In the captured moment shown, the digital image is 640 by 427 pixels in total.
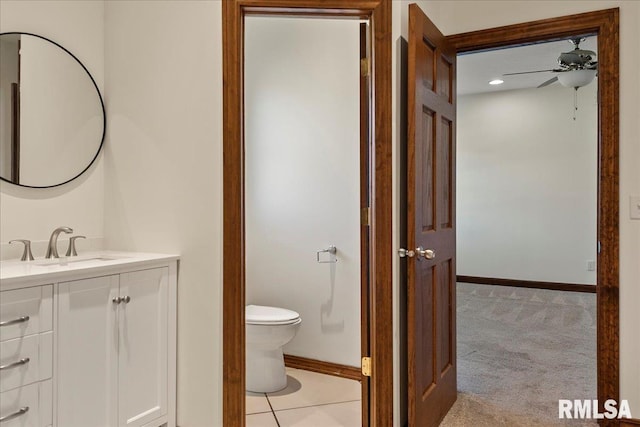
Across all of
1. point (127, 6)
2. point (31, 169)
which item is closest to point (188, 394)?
point (31, 169)

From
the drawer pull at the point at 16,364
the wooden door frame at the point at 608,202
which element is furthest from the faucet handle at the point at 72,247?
the wooden door frame at the point at 608,202

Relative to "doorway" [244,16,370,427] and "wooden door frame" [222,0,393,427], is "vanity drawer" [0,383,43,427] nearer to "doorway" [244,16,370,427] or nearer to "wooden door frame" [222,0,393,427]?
"wooden door frame" [222,0,393,427]

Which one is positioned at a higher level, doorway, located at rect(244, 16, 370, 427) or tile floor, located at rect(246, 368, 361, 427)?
doorway, located at rect(244, 16, 370, 427)

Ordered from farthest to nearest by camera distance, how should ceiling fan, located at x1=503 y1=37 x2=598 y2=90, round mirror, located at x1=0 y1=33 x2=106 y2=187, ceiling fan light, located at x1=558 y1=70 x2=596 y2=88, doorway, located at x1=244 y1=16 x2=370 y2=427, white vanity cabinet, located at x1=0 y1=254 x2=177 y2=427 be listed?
ceiling fan light, located at x1=558 y1=70 x2=596 y2=88 → ceiling fan, located at x1=503 y1=37 x2=598 y2=90 → doorway, located at x1=244 y1=16 x2=370 y2=427 → round mirror, located at x1=0 y1=33 x2=106 y2=187 → white vanity cabinet, located at x1=0 y1=254 x2=177 y2=427

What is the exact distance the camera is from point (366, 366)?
2217 millimetres

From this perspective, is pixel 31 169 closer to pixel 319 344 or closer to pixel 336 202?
pixel 336 202

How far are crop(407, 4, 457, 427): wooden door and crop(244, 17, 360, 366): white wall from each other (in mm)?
676

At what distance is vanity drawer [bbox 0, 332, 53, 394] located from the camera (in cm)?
161

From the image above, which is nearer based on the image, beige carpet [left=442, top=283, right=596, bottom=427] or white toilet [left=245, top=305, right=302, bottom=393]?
beige carpet [left=442, top=283, right=596, bottom=427]

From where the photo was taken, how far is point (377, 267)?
81.7 inches

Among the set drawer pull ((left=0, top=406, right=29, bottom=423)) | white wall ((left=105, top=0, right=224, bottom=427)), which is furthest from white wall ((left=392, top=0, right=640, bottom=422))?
drawer pull ((left=0, top=406, right=29, bottom=423))

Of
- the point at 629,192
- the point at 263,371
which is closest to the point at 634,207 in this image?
the point at 629,192

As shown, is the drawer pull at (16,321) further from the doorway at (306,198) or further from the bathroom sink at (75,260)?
the doorway at (306,198)

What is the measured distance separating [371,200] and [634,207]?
53.1 inches
